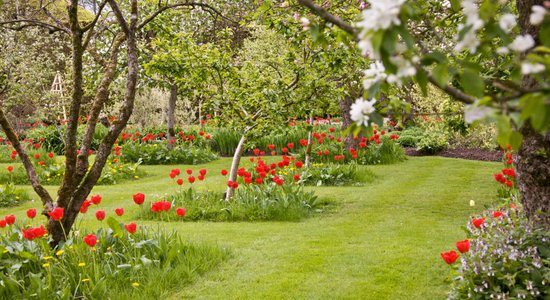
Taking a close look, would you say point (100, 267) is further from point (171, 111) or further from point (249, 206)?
point (171, 111)

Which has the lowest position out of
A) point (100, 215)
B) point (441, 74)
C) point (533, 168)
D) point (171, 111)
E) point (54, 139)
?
point (100, 215)

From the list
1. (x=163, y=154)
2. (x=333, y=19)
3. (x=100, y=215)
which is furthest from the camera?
(x=163, y=154)

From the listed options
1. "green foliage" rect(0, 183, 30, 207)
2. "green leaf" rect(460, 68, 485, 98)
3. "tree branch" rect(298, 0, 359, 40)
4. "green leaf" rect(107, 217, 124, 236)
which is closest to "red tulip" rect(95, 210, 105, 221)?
"green leaf" rect(107, 217, 124, 236)

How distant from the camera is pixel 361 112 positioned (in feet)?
6.16

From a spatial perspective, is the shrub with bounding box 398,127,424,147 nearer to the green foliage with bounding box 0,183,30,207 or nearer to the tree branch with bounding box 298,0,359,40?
the green foliage with bounding box 0,183,30,207

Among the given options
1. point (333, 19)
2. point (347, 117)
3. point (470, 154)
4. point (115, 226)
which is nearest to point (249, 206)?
point (115, 226)

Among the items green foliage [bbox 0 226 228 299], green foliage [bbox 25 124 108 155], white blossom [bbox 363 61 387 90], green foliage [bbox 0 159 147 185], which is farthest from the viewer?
green foliage [bbox 25 124 108 155]

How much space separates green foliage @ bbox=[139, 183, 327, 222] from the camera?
24.9 feet

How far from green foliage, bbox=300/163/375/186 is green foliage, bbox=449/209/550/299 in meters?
6.18

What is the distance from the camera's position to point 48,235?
16.1ft

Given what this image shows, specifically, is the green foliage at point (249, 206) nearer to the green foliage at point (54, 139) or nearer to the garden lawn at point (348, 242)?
the garden lawn at point (348, 242)

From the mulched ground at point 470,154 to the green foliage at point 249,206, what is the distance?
746 centimetres

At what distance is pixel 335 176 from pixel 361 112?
8.59 metres

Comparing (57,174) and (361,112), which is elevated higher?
(361,112)
